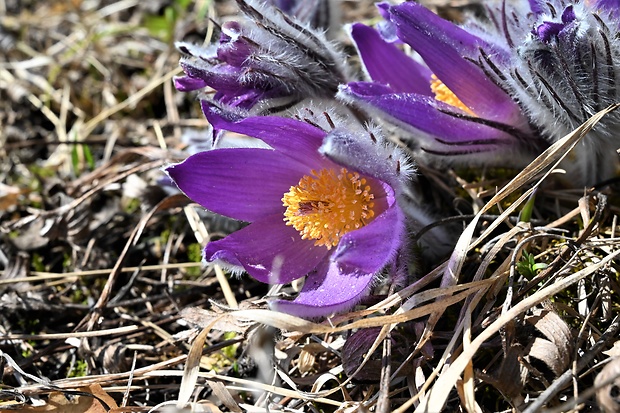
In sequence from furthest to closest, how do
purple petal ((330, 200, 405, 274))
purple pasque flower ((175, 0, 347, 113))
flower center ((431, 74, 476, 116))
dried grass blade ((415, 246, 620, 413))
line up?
flower center ((431, 74, 476, 116)) < purple pasque flower ((175, 0, 347, 113)) < purple petal ((330, 200, 405, 274)) < dried grass blade ((415, 246, 620, 413))

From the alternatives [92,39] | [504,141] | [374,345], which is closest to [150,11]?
[92,39]

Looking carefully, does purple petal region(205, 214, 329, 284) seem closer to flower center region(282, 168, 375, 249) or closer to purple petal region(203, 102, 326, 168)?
flower center region(282, 168, 375, 249)

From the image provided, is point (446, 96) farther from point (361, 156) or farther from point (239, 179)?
point (239, 179)

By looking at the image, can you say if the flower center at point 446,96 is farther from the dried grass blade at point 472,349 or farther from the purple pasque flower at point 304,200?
the dried grass blade at point 472,349

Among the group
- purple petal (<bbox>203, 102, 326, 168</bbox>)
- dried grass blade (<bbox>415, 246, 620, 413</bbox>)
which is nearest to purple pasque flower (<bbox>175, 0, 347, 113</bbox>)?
purple petal (<bbox>203, 102, 326, 168</bbox>)

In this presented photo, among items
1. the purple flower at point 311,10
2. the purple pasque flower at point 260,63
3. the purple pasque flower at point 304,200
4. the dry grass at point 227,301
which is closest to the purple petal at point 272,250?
the purple pasque flower at point 304,200

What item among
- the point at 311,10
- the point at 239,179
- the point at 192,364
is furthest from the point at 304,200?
the point at 311,10
